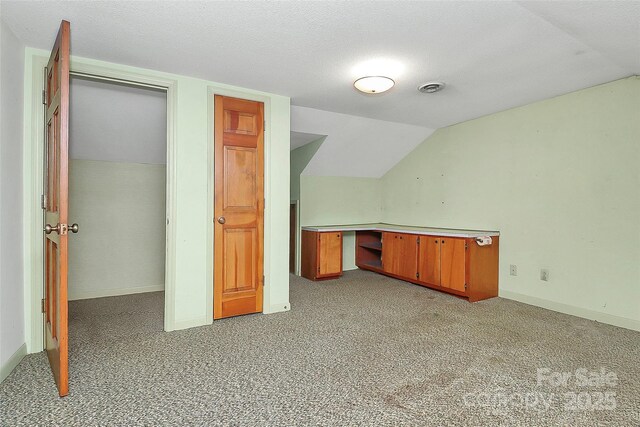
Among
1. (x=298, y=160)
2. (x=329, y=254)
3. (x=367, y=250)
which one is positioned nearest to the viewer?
(x=329, y=254)

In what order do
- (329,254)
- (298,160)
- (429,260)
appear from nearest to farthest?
1. (429,260)
2. (329,254)
3. (298,160)

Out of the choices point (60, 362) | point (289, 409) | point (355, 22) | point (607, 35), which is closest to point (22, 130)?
point (60, 362)

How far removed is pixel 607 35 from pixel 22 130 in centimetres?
385

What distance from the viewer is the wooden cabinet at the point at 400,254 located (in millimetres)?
4317

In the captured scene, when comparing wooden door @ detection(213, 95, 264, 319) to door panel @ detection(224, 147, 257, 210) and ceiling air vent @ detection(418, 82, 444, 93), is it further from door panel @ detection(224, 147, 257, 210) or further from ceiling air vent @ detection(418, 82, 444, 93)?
ceiling air vent @ detection(418, 82, 444, 93)

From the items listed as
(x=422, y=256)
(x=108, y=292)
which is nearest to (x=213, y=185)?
(x=108, y=292)

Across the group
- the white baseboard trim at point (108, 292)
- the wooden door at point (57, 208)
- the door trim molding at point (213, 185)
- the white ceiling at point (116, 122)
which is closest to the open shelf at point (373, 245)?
the door trim molding at point (213, 185)

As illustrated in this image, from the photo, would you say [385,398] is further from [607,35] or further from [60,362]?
[607,35]

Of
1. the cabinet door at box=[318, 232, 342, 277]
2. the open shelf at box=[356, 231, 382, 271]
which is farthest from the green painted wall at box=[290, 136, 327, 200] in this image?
the open shelf at box=[356, 231, 382, 271]

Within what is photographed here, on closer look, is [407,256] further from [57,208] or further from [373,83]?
[57,208]

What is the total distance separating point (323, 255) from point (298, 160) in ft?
4.89

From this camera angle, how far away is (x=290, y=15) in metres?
1.92

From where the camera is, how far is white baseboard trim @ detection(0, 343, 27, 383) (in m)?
1.94

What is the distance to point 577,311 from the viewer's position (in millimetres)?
3178
